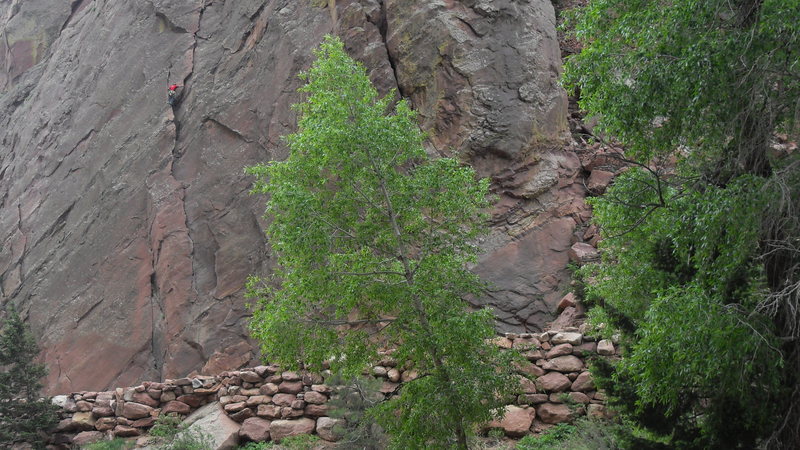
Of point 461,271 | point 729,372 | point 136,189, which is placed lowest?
point 729,372

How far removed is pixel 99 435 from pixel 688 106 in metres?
14.1

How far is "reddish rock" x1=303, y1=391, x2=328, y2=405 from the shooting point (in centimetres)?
1412

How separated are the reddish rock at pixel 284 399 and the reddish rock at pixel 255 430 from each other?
44 cm

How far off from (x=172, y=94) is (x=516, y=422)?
1484cm

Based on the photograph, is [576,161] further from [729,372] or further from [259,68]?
[729,372]

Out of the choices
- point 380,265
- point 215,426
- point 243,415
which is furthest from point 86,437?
point 380,265

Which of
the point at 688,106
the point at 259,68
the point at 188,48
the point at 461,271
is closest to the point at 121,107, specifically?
the point at 188,48

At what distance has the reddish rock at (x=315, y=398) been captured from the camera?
46.3 ft

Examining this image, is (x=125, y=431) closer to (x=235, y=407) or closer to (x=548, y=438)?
(x=235, y=407)

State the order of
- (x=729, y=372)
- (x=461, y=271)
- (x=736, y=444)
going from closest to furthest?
(x=729, y=372)
(x=736, y=444)
(x=461, y=271)

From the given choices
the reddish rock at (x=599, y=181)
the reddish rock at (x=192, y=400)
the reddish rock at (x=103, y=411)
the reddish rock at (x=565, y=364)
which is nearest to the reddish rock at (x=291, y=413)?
the reddish rock at (x=192, y=400)

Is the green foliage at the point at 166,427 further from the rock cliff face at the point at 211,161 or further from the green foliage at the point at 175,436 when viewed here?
the rock cliff face at the point at 211,161

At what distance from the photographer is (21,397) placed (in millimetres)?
16156

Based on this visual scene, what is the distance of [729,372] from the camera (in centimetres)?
685
